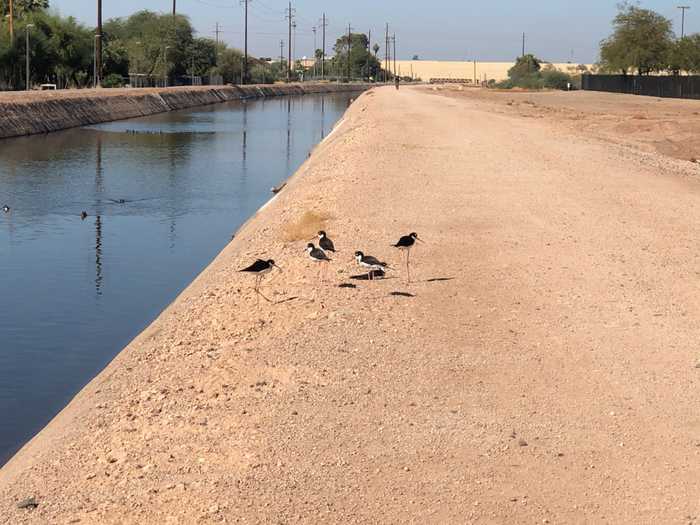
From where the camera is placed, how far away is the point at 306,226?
18.8 m

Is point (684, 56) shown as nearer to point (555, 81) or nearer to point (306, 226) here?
point (555, 81)

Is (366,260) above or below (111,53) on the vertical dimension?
below

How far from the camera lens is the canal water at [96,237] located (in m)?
15.0

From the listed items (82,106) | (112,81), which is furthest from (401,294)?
(112,81)

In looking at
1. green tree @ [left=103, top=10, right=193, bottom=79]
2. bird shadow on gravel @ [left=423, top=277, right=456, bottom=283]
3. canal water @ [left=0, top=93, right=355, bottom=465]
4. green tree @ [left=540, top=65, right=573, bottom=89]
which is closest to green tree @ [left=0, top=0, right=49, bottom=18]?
green tree @ [left=103, top=10, right=193, bottom=79]

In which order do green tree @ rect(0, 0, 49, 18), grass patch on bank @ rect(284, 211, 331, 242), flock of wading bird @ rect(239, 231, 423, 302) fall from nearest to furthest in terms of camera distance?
1. flock of wading bird @ rect(239, 231, 423, 302)
2. grass patch on bank @ rect(284, 211, 331, 242)
3. green tree @ rect(0, 0, 49, 18)

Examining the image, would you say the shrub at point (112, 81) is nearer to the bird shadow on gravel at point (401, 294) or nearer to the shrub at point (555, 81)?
the shrub at point (555, 81)

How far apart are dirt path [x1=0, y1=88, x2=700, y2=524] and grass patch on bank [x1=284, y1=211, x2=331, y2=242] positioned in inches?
5.7

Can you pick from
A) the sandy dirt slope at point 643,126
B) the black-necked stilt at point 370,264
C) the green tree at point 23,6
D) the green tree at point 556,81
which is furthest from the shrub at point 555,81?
the black-necked stilt at point 370,264

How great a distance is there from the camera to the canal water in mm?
14961

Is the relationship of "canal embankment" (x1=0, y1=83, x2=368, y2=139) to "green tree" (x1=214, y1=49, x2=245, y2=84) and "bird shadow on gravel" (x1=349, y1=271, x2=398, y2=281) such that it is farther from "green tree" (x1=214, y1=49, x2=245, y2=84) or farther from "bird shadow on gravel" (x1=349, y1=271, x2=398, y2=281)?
"green tree" (x1=214, y1=49, x2=245, y2=84)

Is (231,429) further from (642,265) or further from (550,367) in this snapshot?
(642,265)

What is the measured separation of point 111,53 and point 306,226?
354ft

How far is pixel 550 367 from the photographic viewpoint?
10.5 m
